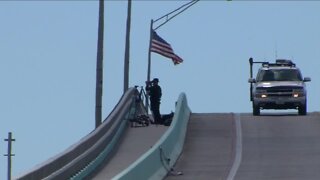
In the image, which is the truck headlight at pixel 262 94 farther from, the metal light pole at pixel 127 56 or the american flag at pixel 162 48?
the american flag at pixel 162 48

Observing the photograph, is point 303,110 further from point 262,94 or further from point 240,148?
point 240,148

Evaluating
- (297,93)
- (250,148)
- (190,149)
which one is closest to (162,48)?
Answer: (297,93)

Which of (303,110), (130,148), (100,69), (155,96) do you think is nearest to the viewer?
(130,148)

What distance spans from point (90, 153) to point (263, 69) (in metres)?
22.7

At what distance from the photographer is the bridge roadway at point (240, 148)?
34.2 m

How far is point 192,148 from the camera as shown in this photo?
40844 mm

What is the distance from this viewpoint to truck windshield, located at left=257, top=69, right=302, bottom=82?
55.2m

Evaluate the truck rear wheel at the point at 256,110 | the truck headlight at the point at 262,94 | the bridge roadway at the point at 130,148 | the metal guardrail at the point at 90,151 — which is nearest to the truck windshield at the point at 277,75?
the truck headlight at the point at 262,94

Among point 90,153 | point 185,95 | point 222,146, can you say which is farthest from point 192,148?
point 185,95

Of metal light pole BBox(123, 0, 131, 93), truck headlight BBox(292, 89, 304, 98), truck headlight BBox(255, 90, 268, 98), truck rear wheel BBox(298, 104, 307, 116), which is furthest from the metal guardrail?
truck rear wheel BBox(298, 104, 307, 116)

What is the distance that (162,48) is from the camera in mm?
59312

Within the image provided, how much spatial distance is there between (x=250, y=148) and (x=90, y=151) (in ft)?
28.2

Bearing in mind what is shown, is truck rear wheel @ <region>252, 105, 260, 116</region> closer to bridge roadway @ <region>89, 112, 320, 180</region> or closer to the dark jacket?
bridge roadway @ <region>89, 112, 320, 180</region>

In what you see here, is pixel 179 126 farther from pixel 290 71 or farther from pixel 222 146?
pixel 290 71
